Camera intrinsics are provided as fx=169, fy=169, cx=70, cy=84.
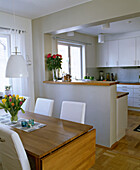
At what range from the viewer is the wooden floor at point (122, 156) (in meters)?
2.41

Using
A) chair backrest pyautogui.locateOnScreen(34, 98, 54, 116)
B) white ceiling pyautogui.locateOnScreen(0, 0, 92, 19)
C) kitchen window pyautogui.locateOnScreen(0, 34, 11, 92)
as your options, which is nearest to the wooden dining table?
chair backrest pyautogui.locateOnScreen(34, 98, 54, 116)

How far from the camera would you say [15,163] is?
1390 mm

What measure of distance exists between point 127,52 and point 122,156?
378 centimetres

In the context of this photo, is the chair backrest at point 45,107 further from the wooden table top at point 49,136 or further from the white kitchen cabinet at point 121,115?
the white kitchen cabinet at point 121,115


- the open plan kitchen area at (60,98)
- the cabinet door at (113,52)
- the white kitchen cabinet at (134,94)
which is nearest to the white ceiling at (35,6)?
the open plan kitchen area at (60,98)

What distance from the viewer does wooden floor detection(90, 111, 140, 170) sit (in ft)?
7.90

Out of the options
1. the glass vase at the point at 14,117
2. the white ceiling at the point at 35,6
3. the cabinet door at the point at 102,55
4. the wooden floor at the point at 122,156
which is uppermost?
the white ceiling at the point at 35,6

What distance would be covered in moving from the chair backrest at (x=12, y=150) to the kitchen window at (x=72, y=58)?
362 centimetres

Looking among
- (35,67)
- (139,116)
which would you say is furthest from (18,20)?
(139,116)

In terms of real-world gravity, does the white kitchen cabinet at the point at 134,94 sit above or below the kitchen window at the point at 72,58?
below

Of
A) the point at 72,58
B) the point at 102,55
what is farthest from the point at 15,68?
the point at 102,55

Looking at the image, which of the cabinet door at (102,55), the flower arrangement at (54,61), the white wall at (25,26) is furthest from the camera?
the cabinet door at (102,55)

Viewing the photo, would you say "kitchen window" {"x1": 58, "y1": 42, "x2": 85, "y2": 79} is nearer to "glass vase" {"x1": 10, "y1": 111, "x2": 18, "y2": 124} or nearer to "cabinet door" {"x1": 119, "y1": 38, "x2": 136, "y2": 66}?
"cabinet door" {"x1": 119, "y1": 38, "x2": 136, "y2": 66}

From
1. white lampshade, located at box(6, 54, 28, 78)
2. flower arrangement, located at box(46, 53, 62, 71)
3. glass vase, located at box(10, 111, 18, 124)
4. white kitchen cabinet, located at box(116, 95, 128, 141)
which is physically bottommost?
white kitchen cabinet, located at box(116, 95, 128, 141)
